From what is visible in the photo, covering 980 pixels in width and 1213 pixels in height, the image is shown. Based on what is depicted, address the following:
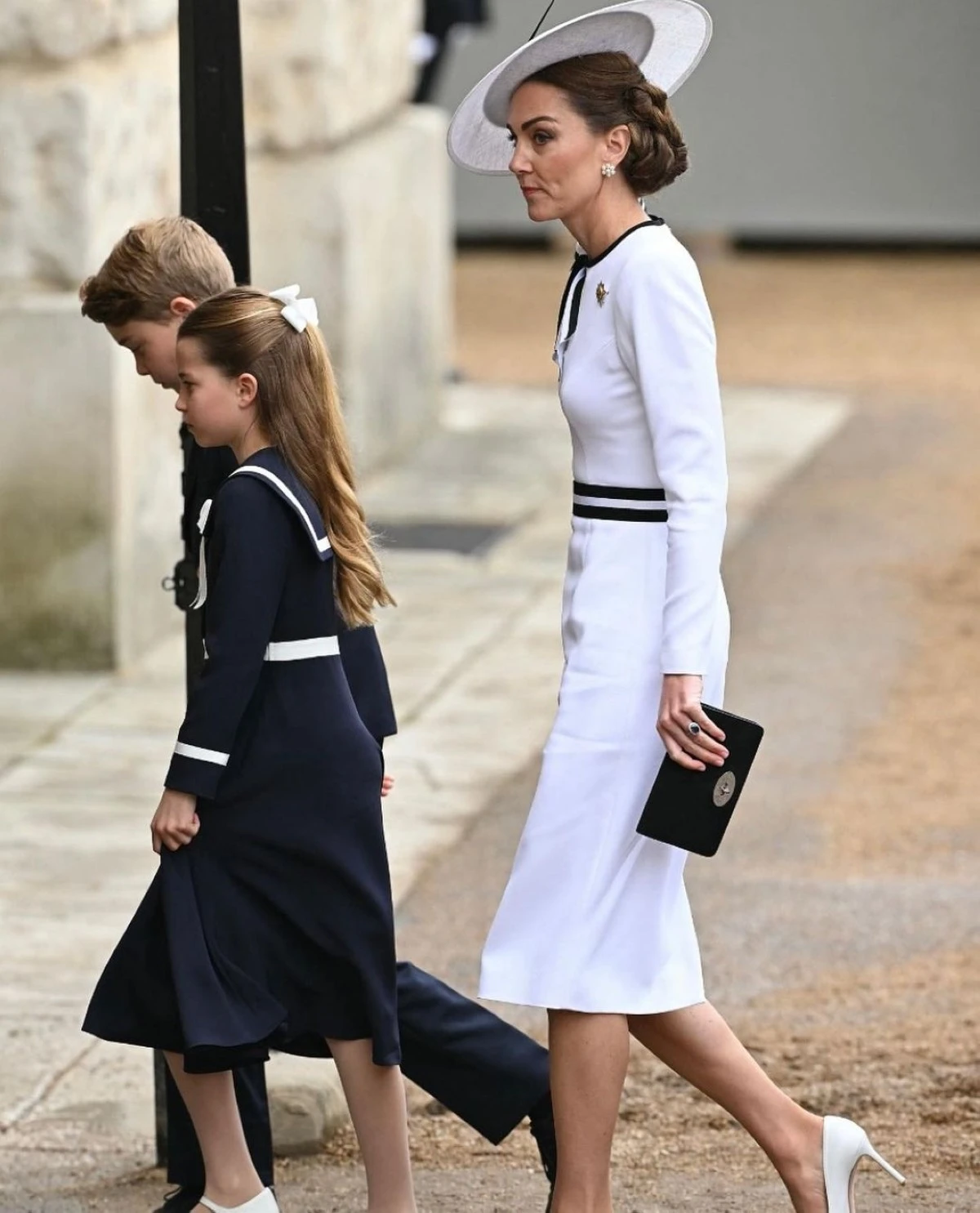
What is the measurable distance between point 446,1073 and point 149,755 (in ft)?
9.32

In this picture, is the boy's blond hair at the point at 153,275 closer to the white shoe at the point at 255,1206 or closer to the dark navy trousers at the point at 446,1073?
the dark navy trousers at the point at 446,1073

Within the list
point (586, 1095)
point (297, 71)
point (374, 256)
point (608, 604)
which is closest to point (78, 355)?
point (297, 71)

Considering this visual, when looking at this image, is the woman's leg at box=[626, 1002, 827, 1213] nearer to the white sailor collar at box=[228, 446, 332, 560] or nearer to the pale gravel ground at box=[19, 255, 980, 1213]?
the pale gravel ground at box=[19, 255, 980, 1213]

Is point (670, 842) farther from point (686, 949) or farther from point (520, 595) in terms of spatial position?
point (520, 595)

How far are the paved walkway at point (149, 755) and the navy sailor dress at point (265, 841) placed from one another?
656 mm

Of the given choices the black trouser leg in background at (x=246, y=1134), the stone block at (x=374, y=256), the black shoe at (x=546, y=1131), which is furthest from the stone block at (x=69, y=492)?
the black shoe at (x=546, y=1131)

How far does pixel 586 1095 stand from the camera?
10.3 feet

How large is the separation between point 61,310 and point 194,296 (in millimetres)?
3613

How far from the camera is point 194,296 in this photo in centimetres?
327

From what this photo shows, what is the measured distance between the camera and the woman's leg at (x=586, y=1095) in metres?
3.12

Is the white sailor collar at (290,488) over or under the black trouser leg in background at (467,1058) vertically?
over

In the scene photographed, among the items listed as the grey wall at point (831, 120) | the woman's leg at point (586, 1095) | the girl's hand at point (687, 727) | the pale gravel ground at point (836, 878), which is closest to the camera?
the girl's hand at point (687, 727)

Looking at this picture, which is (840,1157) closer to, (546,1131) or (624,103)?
(546,1131)

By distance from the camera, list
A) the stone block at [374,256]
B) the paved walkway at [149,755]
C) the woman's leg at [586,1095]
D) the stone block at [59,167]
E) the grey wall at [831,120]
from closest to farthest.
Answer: the woman's leg at [586,1095]
the paved walkway at [149,755]
the stone block at [59,167]
the stone block at [374,256]
the grey wall at [831,120]
